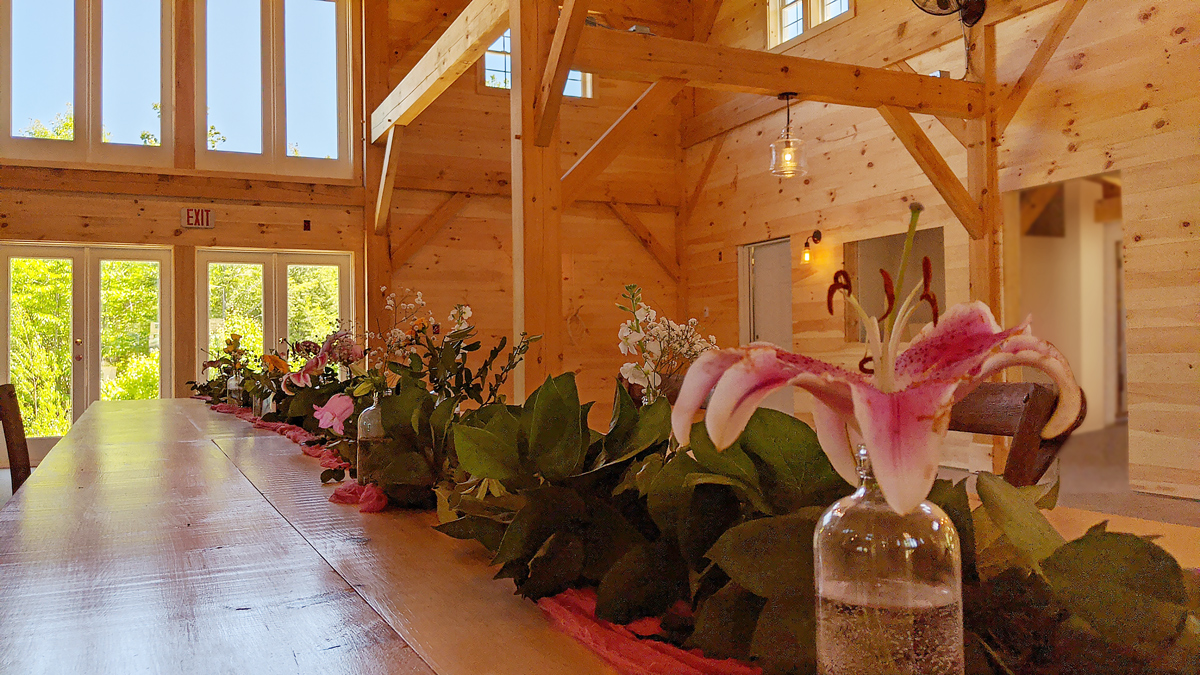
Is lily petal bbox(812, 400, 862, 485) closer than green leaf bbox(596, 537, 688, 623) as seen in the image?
Yes

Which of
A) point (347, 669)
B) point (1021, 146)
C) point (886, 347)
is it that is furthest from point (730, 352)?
point (1021, 146)

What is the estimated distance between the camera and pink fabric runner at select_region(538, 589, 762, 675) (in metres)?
0.62

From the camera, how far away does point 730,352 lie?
16.9 inches

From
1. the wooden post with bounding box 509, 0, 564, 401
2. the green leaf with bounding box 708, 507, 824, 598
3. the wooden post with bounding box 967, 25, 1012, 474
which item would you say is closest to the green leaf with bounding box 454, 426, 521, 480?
the green leaf with bounding box 708, 507, 824, 598

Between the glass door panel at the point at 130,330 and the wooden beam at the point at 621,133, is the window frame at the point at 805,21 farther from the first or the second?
the glass door panel at the point at 130,330

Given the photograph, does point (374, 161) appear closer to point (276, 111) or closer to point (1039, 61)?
point (276, 111)

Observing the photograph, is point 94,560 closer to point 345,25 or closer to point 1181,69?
point 1181,69

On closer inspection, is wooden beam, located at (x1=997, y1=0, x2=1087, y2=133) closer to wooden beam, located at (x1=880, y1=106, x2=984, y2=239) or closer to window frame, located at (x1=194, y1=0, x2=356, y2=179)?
wooden beam, located at (x1=880, y1=106, x2=984, y2=239)

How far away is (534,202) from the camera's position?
4.44m

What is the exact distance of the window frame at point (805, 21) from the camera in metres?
7.30

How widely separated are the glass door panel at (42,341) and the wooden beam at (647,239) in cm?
508

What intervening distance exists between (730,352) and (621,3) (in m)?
9.37

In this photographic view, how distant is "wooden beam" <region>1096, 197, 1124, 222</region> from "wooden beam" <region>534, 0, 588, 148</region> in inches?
134

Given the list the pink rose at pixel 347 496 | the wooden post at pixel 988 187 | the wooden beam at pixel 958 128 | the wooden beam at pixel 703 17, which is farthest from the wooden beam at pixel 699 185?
the pink rose at pixel 347 496
